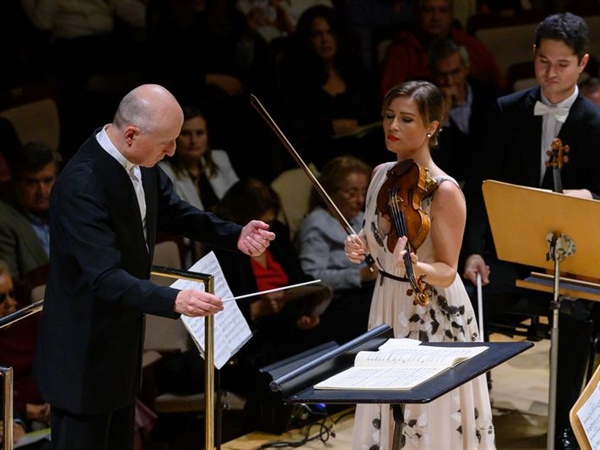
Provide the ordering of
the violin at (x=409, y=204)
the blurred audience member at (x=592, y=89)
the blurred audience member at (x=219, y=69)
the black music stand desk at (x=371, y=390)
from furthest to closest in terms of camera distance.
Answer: the blurred audience member at (x=219, y=69) < the blurred audience member at (x=592, y=89) < the violin at (x=409, y=204) < the black music stand desk at (x=371, y=390)

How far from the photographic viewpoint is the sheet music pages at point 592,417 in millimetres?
2486

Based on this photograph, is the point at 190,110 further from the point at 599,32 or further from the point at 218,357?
the point at 599,32

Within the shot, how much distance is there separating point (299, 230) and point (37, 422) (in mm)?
1740

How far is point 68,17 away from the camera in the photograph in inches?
224

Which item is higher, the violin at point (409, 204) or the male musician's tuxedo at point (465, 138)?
the male musician's tuxedo at point (465, 138)

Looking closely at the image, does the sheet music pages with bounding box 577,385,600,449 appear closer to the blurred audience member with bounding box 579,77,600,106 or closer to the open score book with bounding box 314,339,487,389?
the open score book with bounding box 314,339,487,389

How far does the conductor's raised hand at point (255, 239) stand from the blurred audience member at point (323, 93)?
2980 mm

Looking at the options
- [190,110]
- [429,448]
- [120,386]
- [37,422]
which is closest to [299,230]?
[190,110]

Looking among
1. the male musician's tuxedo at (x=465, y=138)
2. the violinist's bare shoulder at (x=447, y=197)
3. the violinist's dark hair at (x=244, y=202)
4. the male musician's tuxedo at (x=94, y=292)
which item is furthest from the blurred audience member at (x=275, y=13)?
the male musician's tuxedo at (x=94, y=292)

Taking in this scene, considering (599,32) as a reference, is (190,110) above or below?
below

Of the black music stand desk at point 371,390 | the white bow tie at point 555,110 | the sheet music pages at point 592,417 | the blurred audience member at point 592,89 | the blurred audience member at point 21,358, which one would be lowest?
the blurred audience member at point 21,358

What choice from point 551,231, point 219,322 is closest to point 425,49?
point 551,231

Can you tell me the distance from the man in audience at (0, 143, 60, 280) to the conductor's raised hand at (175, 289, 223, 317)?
2103 mm

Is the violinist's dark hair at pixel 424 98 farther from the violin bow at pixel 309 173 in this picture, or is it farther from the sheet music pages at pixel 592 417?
the sheet music pages at pixel 592 417
